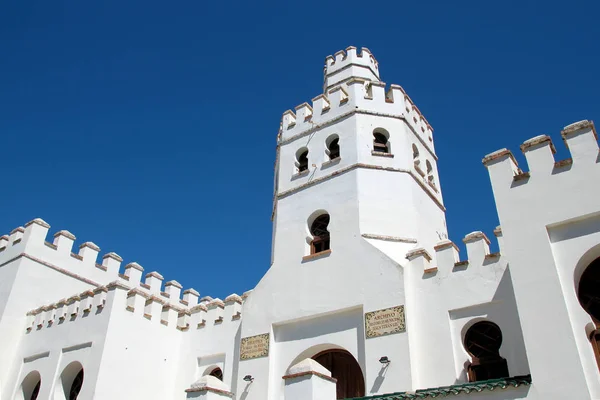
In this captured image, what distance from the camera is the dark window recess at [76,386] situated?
1538 cm

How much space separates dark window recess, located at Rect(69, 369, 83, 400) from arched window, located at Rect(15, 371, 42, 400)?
4.66 ft

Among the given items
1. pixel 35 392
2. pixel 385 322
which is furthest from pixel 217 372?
pixel 35 392

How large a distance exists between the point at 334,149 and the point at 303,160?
1114 millimetres

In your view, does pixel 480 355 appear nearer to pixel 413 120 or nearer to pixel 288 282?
pixel 288 282

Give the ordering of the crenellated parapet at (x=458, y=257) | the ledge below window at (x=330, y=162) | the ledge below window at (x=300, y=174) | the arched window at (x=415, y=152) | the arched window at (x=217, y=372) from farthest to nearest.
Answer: the arched window at (x=415, y=152)
the ledge below window at (x=300, y=174)
the ledge below window at (x=330, y=162)
the arched window at (x=217, y=372)
the crenellated parapet at (x=458, y=257)

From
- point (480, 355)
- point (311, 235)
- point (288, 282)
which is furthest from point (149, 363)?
point (480, 355)

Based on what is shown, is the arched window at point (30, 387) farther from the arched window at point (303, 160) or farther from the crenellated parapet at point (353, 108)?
the crenellated parapet at point (353, 108)

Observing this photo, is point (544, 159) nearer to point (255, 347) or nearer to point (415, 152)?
point (415, 152)

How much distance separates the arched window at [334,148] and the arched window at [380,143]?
113 centimetres

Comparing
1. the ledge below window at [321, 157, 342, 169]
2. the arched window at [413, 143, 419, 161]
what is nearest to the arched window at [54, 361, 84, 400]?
the ledge below window at [321, 157, 342, 169]

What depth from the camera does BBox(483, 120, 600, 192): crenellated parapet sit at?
396 inches

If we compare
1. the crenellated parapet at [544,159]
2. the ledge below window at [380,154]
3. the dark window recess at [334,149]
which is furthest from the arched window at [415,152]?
the crenellated parapet at [544,159]

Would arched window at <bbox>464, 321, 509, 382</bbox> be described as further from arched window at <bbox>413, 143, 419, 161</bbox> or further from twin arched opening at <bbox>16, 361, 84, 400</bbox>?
twin arched opening at <bbox>16, 361, 84, 400</bbox>

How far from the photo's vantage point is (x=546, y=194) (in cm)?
1008
